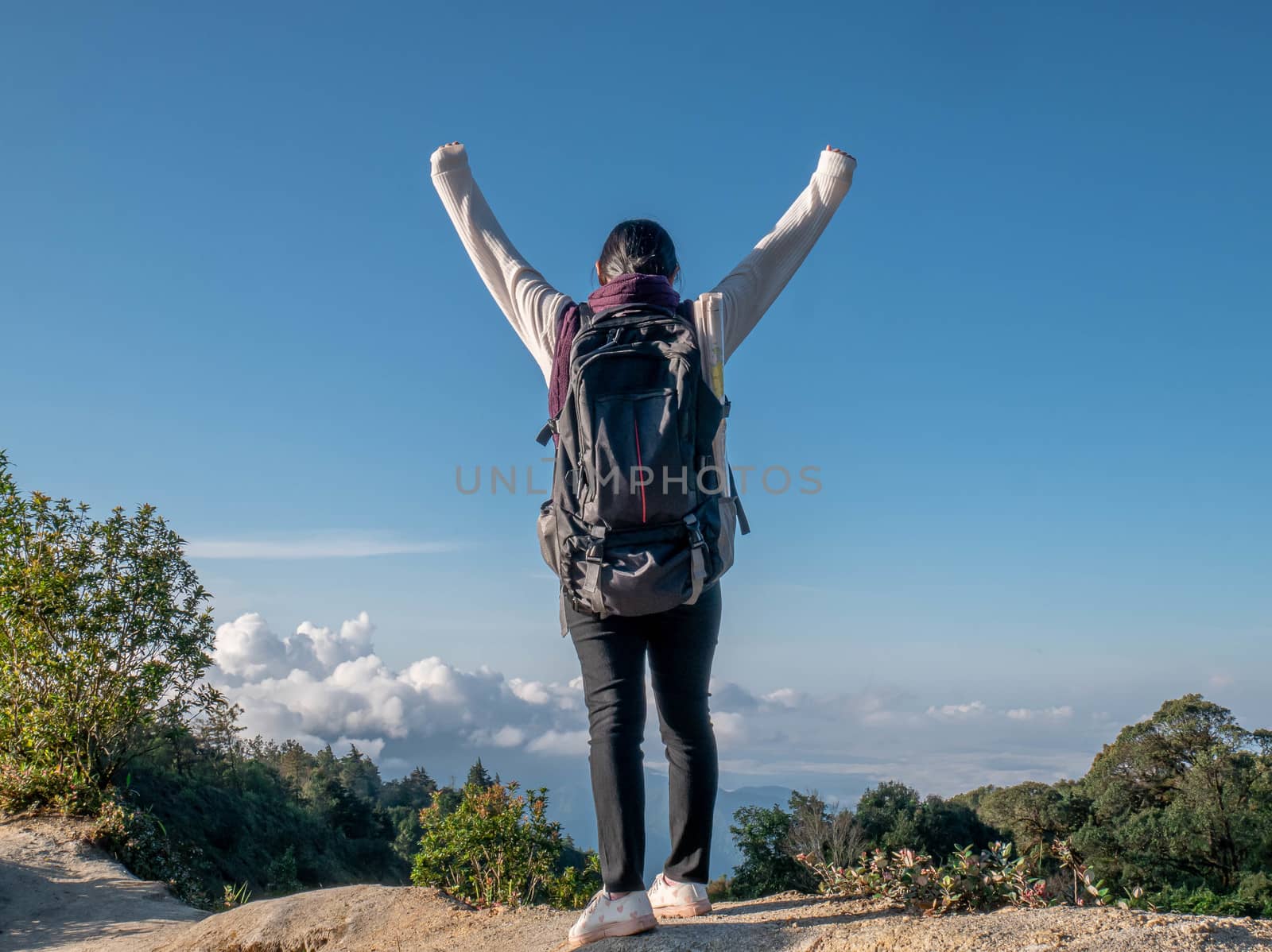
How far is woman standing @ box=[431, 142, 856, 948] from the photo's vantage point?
8.83 feet

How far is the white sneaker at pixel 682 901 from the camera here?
298 centimetres

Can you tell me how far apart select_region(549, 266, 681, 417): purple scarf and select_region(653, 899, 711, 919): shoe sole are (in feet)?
5.61

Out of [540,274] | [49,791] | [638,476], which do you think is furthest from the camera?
[49,791]

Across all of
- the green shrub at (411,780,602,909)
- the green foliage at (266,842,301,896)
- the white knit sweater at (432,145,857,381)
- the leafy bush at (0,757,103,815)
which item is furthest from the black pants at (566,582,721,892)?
the green foliage at (266,842,301,896)

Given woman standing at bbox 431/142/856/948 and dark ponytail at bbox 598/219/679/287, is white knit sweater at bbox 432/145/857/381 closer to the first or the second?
woman standing at bbox 431/142/856/948

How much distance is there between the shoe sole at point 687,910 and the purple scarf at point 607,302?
5.61ft

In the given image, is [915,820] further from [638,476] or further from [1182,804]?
[638,476]

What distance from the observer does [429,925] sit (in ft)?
12.7

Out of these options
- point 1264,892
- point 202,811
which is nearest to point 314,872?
point 202,811

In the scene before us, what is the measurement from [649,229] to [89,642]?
291 inches

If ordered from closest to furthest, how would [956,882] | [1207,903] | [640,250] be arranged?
[956,882]
[640,250]
[1207,903]

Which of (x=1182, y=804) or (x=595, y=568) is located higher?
(x=595, y=568)

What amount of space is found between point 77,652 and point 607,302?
24.1 ft

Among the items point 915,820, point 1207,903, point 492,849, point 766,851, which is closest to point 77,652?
point 492,849
